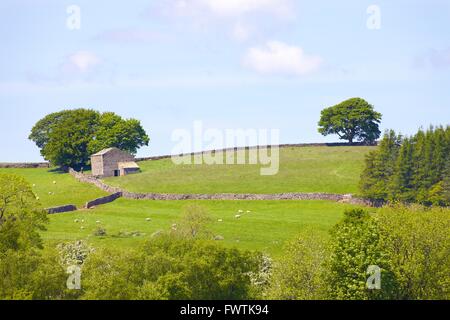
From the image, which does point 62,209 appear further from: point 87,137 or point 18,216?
point 87,137

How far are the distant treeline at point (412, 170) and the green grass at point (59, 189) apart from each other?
3888 centimetres

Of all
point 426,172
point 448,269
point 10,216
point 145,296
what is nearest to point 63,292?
point 145,296

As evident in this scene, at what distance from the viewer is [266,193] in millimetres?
121875

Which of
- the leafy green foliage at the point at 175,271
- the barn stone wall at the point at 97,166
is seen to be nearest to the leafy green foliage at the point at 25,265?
the leafy green foliage at the point at 175,271

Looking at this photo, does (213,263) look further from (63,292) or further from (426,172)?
(426,172)

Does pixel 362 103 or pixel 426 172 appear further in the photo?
pixel 362 103

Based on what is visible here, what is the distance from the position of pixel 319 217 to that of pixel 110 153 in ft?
173

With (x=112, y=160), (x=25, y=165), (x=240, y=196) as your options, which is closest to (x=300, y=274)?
(x=240, y=196)

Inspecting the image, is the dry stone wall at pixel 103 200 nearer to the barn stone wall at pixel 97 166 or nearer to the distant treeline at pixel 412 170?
the barn stone wall at pixel 97 166

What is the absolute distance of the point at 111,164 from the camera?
5768 inches

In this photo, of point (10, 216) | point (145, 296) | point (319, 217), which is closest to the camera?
point (145, 296)

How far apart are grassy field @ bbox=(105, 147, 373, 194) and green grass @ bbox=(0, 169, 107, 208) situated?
17.1 feet
